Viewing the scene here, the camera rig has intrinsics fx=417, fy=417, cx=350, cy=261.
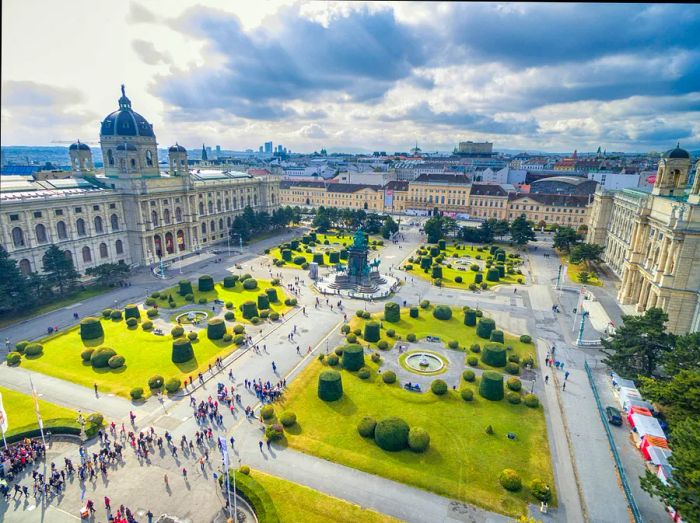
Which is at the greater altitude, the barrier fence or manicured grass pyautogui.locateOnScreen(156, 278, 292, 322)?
the barrier fence

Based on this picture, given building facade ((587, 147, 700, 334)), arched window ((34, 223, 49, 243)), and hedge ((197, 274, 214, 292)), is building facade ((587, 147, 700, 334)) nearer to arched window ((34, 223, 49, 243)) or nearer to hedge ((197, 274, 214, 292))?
hedge ((197, 274, 214, 292))

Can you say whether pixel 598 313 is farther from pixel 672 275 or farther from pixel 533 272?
pixel 533 272

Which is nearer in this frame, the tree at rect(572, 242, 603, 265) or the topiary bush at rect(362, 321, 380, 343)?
the topiary bush at rect(362, 321, 380, 343)

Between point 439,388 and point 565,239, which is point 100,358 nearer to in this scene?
point 439,388

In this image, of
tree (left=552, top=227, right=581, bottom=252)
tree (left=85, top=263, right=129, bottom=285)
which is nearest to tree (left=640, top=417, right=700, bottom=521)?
tree (left=552, top=227, right=581, bottom=252)

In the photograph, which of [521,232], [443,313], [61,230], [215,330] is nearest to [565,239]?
[521,232]

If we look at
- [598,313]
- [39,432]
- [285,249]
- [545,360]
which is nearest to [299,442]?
[39,432]

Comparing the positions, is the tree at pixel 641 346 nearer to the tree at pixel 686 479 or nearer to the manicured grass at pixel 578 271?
the tree at pixel 686 479

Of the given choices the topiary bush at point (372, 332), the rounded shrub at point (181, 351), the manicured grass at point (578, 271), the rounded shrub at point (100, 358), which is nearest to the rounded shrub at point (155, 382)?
the rounded shrub at point (181, 351)
